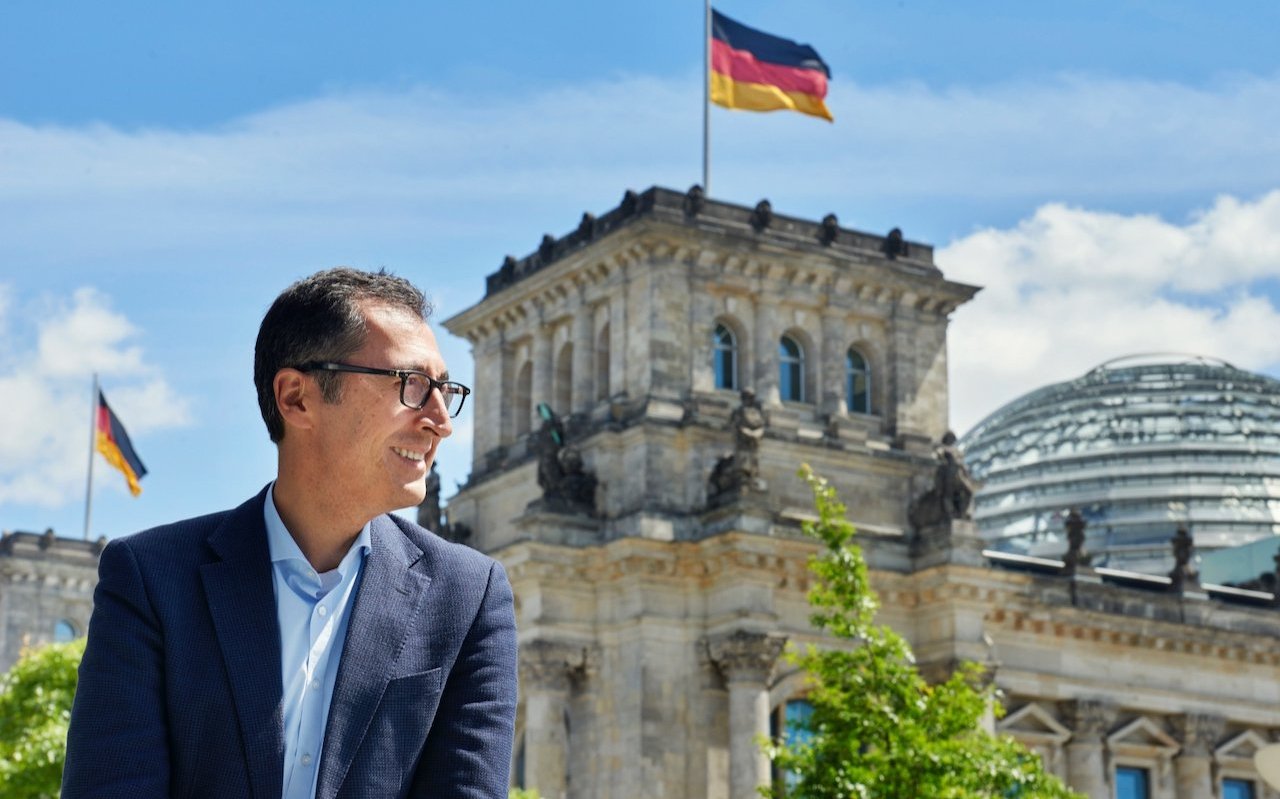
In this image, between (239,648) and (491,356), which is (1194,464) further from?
(239,648)

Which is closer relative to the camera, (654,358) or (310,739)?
(310,739)

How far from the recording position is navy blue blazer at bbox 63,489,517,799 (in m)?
4.84

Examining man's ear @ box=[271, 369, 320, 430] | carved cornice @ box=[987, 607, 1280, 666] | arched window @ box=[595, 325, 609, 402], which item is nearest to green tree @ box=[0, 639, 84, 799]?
arched window @ box=[595, 325, 609, 402]

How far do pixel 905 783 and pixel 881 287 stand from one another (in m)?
26.2

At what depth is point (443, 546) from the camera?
214 inches

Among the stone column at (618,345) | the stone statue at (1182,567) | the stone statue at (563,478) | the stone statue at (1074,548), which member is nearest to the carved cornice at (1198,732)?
the stone statue at (1182,567)

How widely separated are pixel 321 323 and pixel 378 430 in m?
0.29

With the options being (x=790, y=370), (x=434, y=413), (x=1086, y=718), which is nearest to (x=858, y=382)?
(x=790, y=370)

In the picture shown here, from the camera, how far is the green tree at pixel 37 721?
4397cm

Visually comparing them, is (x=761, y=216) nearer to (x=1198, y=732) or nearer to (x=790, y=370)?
(x=790, y=370)

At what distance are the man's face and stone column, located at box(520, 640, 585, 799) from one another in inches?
1731

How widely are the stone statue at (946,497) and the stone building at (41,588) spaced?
36362mm

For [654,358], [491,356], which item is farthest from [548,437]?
[491,356]

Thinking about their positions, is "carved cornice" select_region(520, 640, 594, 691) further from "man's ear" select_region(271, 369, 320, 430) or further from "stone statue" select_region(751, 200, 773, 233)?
"man's ear" select_region(271, 369, 320, 430)
